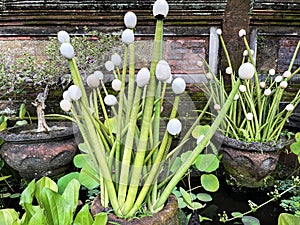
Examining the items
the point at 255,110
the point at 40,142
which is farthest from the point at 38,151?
the point at 255,110

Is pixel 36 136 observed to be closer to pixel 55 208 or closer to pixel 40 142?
pixel 40 142

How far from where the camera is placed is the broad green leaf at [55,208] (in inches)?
29.9

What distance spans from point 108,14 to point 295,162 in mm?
1700

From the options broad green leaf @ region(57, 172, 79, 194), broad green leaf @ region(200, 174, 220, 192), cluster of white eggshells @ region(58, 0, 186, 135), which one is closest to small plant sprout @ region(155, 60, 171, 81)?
cluster of white eggshells @ region(58, 0, 186, 135)

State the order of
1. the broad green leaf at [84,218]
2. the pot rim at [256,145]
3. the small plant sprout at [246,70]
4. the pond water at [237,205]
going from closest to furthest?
the small plant sprout at [246,70], the broad green leaf at [84,218], the pond water at [237,205], the pot rim at [256,145]

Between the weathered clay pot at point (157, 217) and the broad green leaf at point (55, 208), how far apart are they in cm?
8

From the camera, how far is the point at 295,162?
1946 millimetres

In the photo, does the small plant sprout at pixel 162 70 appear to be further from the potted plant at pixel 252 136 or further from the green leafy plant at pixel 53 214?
the potted plant at pixel 252 136

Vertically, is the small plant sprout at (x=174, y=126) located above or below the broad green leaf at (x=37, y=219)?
above

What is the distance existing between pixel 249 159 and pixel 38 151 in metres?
1.05

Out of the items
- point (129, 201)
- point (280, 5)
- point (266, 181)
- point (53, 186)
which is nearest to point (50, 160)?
point (53, 186)

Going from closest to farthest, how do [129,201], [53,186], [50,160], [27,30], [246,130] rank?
[129,201]
[53,186]
[50,160]
[246,130]
[27,30]

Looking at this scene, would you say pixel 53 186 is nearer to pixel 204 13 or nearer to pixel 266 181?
pixel 266 181

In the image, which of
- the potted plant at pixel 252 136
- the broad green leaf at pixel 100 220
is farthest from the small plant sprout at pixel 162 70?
the potted plant at pixel 252 136
